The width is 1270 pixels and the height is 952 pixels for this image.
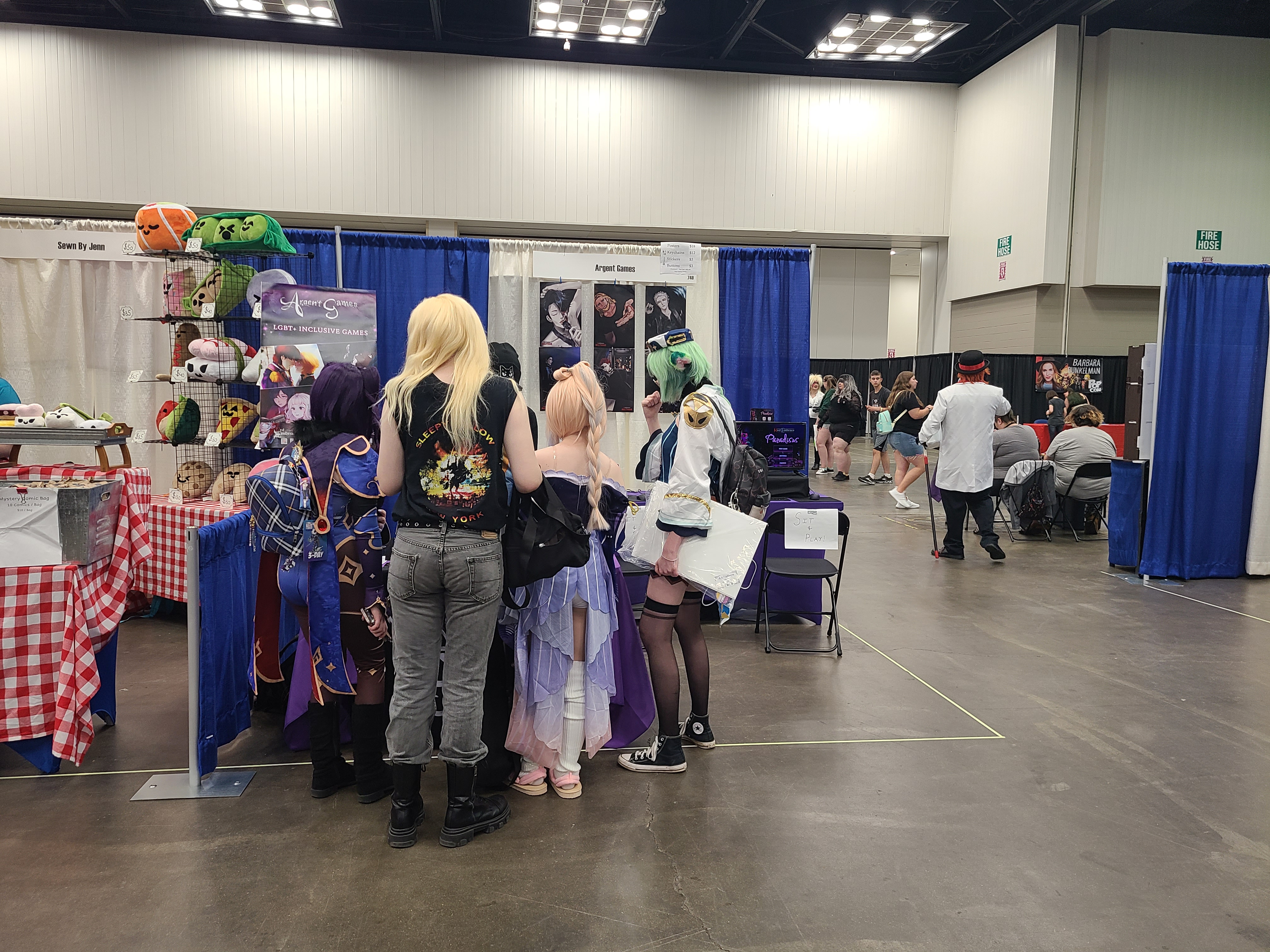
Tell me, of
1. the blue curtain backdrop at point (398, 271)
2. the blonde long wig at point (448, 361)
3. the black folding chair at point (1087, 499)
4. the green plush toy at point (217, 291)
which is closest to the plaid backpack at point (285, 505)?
the blonde long wig at point (448, 361)

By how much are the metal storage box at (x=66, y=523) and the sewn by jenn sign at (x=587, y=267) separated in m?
3.24

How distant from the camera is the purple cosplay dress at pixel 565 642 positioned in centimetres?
271

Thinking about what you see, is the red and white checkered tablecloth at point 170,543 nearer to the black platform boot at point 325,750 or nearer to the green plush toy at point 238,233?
the green plush toy at point 238,233

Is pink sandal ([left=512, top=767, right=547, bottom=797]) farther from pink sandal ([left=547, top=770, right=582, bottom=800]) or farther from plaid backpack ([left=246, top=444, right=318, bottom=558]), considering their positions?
plaid backpack ([left=246, top=444, right=318, bottom=558])

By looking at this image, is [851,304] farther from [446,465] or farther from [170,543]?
[446,465]

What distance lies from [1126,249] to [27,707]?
11.0 metres

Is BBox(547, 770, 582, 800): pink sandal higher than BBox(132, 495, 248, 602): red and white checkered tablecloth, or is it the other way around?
BBox(132, 495, 248, 602): red and white checkered tablecloth

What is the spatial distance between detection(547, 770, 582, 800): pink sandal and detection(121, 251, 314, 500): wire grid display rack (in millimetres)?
2882

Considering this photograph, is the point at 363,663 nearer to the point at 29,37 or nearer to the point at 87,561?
the point at 87,561

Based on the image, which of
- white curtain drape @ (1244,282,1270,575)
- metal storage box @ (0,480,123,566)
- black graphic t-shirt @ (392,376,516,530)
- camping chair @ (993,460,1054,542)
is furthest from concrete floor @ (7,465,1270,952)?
camping chair @ (993,460,1054,542)

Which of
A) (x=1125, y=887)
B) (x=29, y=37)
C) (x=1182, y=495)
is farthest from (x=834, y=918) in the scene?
(x=29, y=37)

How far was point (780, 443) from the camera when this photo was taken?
4906 millimetres

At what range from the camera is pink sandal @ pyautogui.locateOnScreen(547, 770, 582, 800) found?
279 centimetres

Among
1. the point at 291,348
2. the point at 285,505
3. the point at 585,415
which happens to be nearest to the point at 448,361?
the point at 585,415
